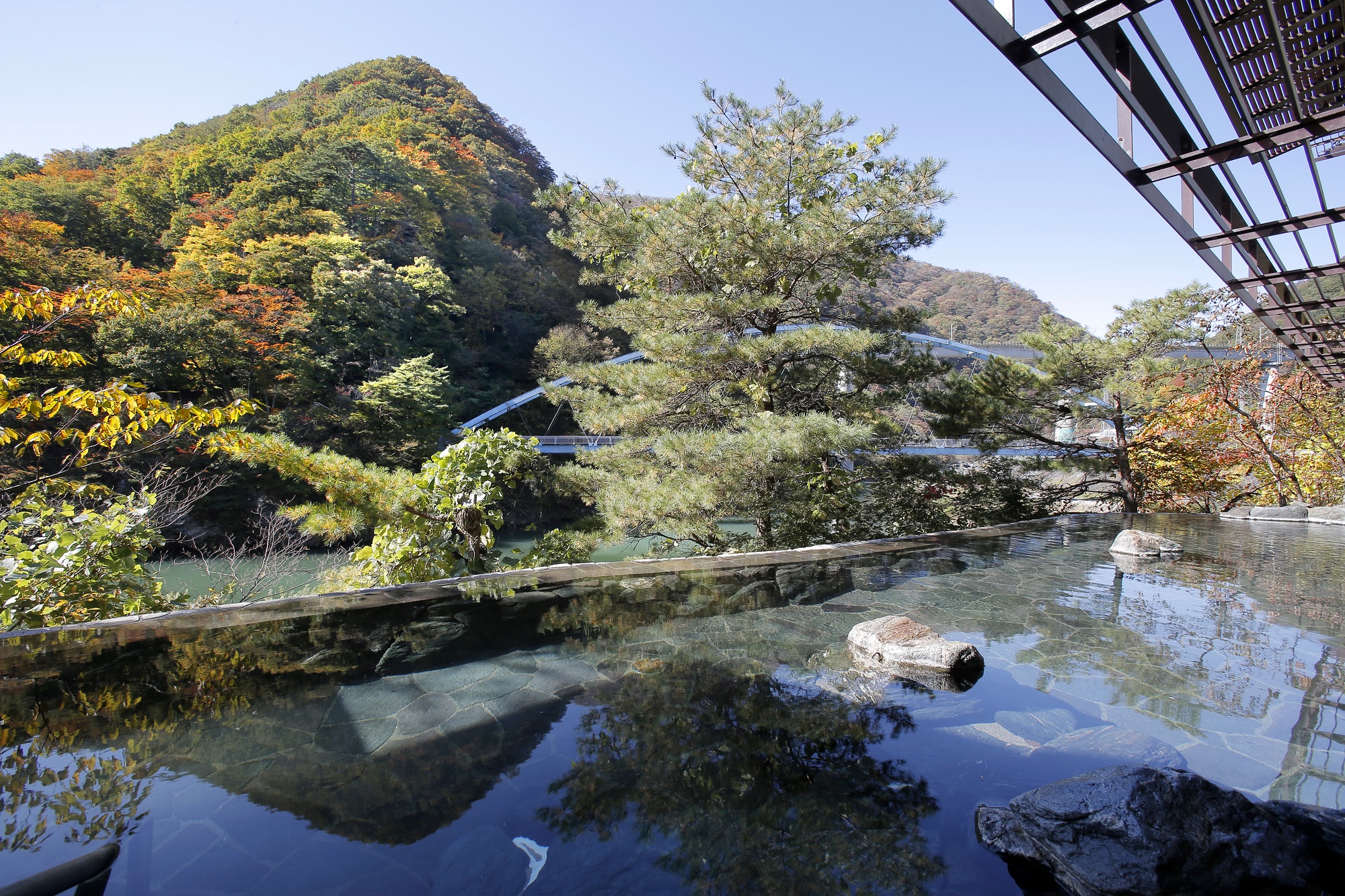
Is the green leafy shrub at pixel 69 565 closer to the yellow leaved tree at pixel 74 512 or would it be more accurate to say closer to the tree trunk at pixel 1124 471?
the yellow leaved tree at pixel 74 512

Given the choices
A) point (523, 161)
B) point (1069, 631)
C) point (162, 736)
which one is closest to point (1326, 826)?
point (1069, 631)

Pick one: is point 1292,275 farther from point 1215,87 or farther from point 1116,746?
point 1116,746

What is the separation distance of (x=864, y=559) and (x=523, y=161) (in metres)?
37.6

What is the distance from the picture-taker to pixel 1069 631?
3064 mm

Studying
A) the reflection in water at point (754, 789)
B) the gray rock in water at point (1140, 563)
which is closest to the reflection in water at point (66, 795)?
the reflection in water at point (754, 789)

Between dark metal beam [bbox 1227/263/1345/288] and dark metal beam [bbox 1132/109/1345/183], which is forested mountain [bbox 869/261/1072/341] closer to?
dark metal beam [bbox 1227/263/1345/288]

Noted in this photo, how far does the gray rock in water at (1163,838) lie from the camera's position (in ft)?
4.25

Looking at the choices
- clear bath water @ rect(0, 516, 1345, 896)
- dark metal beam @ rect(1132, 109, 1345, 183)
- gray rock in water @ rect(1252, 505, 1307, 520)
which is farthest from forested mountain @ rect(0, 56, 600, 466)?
gray rock in water @ rect(1252, 505, 1307, 520)

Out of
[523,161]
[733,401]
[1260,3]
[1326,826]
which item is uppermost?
[523,161]

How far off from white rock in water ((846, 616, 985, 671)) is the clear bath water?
0.10 m

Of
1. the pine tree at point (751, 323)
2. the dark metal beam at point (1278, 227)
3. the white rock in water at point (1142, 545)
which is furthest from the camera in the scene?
the pine tree at point (751, 323)

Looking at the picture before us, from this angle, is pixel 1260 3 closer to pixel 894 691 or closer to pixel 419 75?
pixel 894 691

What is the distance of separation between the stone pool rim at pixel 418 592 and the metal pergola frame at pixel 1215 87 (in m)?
3.10

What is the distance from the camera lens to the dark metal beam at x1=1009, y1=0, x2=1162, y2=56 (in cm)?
168
